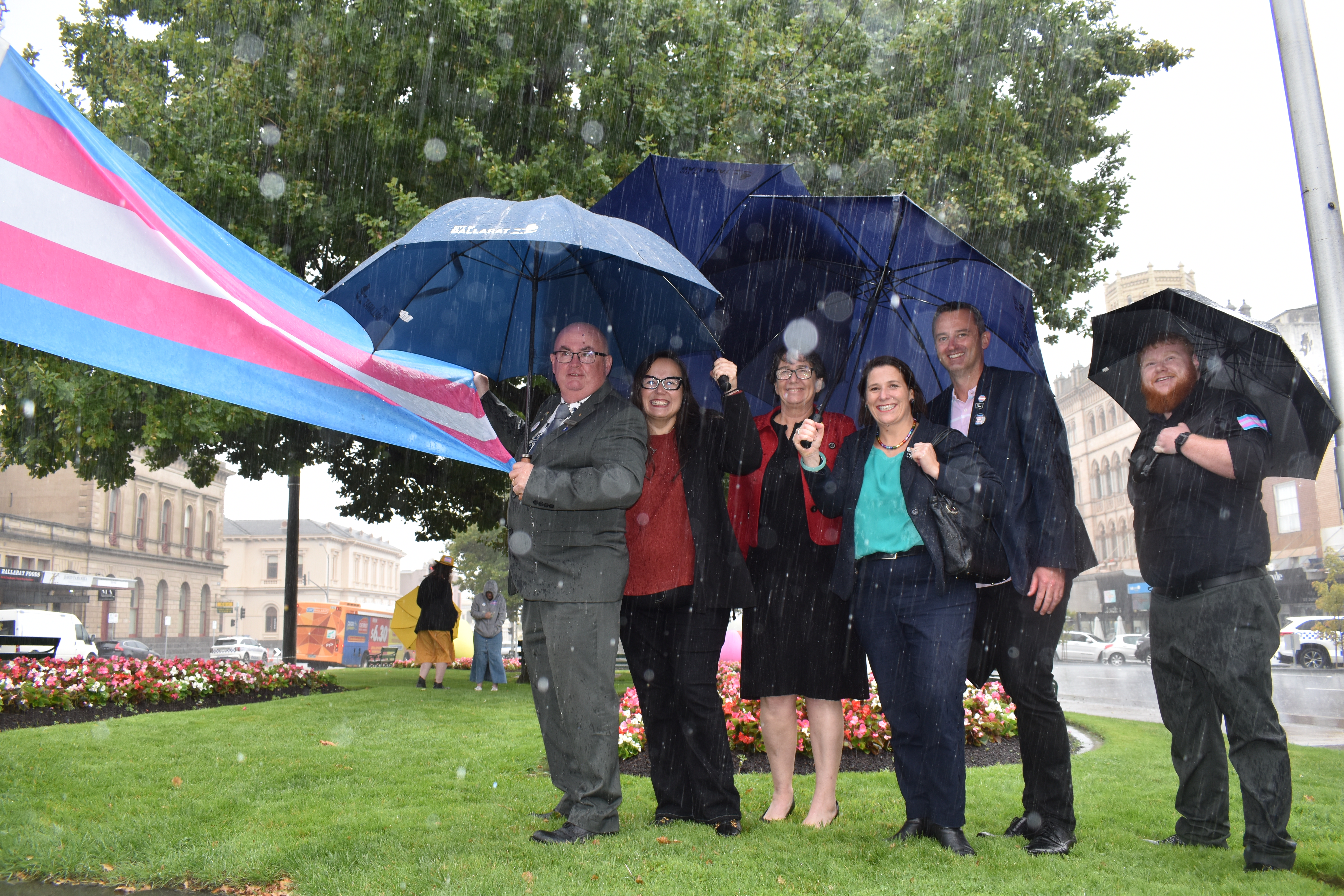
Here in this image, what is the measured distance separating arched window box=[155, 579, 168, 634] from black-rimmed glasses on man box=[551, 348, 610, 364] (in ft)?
211

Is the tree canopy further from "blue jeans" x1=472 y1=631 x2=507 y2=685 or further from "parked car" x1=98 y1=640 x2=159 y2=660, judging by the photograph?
"parked car" x1=98 y1=640 x2=159 y2=660

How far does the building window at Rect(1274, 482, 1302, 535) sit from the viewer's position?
1737 inches

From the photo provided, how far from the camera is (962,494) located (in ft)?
12.5

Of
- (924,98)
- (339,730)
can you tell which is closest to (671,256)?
(339,730)

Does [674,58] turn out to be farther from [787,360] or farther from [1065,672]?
[1065,672]

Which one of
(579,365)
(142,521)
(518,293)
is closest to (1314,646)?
(518,293)

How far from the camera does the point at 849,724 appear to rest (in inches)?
286

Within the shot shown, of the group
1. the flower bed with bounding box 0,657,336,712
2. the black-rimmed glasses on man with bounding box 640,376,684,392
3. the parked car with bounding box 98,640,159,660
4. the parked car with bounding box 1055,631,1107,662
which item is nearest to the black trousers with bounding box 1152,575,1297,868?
the black-rimmed glasses on man with bounding box 640,376,684,392

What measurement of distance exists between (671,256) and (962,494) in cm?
159

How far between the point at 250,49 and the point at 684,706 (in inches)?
486

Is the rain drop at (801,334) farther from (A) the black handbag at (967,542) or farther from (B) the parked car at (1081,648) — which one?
(B) the parked car at (1081,648)

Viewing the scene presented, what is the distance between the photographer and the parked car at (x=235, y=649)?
46.2 meters

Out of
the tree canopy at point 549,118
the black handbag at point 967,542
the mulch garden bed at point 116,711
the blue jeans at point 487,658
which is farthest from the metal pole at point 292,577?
the black handbag at point 967,542

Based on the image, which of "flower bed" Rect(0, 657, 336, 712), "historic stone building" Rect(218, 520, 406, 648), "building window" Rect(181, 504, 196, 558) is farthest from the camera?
"historic stone building" Rect(218, 520, 406, 648)
